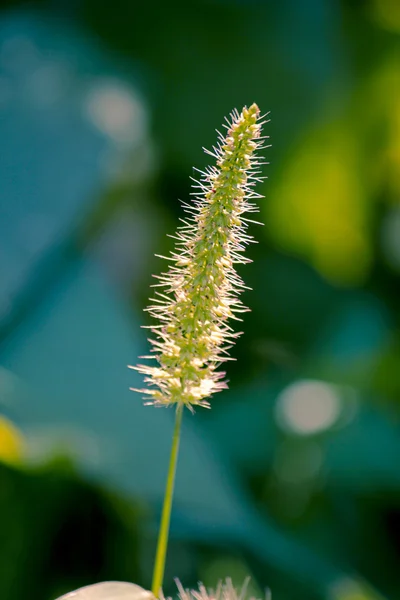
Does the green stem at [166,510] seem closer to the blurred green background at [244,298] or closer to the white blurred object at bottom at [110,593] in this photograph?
the white blurred object at bottom at [110,593]

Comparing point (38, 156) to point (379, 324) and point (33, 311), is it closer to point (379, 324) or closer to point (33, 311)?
point (33, 311)

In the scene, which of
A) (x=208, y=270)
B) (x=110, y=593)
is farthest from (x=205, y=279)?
(x=110, y=593)

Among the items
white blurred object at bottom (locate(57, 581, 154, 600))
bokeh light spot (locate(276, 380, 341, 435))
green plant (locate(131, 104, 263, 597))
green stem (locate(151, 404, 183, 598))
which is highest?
bokeh light spot (locate(276, 380, 341, 435))

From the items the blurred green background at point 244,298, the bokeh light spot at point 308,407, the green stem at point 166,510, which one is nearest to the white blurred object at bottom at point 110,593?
the green stem at point 166,510

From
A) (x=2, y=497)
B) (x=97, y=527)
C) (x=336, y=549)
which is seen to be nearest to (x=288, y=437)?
(x=336, y=549)

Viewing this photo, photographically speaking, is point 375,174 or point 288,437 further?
point 375,174

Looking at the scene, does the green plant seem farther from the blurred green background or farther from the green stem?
the blurred green background

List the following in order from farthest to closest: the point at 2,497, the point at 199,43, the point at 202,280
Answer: the point at 199,43 < the point at 2,497 < the point at 202,280

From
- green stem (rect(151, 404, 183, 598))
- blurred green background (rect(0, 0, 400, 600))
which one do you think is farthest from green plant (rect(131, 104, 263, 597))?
blurred green background (rect(0, 0, 400, 600))

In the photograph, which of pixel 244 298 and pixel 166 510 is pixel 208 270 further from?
pixel 244 298
